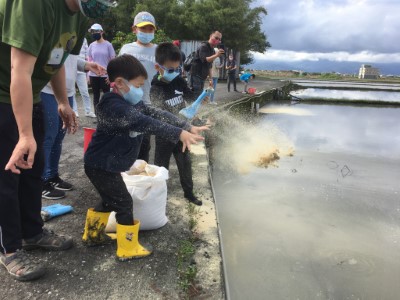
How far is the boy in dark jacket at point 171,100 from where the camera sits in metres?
3.60

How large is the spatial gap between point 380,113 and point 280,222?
14.2m

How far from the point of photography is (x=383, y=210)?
198 inches

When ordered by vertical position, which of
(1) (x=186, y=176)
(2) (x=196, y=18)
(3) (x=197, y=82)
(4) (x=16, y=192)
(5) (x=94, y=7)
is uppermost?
(2) (x=196, y=18)

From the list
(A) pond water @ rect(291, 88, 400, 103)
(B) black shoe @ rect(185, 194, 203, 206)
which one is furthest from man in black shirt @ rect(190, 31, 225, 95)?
(A) pond water @ rect(291, 88, 400, 103)

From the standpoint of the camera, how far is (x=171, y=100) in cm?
371

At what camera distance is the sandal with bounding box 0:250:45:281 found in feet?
7.14

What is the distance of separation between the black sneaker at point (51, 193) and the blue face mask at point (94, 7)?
1.93 m

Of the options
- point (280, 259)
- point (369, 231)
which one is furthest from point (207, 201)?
point (369, 231)

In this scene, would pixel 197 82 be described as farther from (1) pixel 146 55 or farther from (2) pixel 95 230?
(2) pixel 95 230

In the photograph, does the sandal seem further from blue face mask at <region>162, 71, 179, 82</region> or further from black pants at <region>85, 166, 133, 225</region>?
blue face mask at <region>162, 71, 179, 82</region>

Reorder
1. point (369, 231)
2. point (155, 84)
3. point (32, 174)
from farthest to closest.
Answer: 1. point (369, 231)
2. point (155, 84)
3. point (32, 174)

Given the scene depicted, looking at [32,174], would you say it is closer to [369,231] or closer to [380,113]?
[369,231]

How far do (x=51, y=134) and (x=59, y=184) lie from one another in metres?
0.65

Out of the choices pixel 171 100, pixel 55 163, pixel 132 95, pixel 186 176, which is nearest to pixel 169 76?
pixel 171 100
